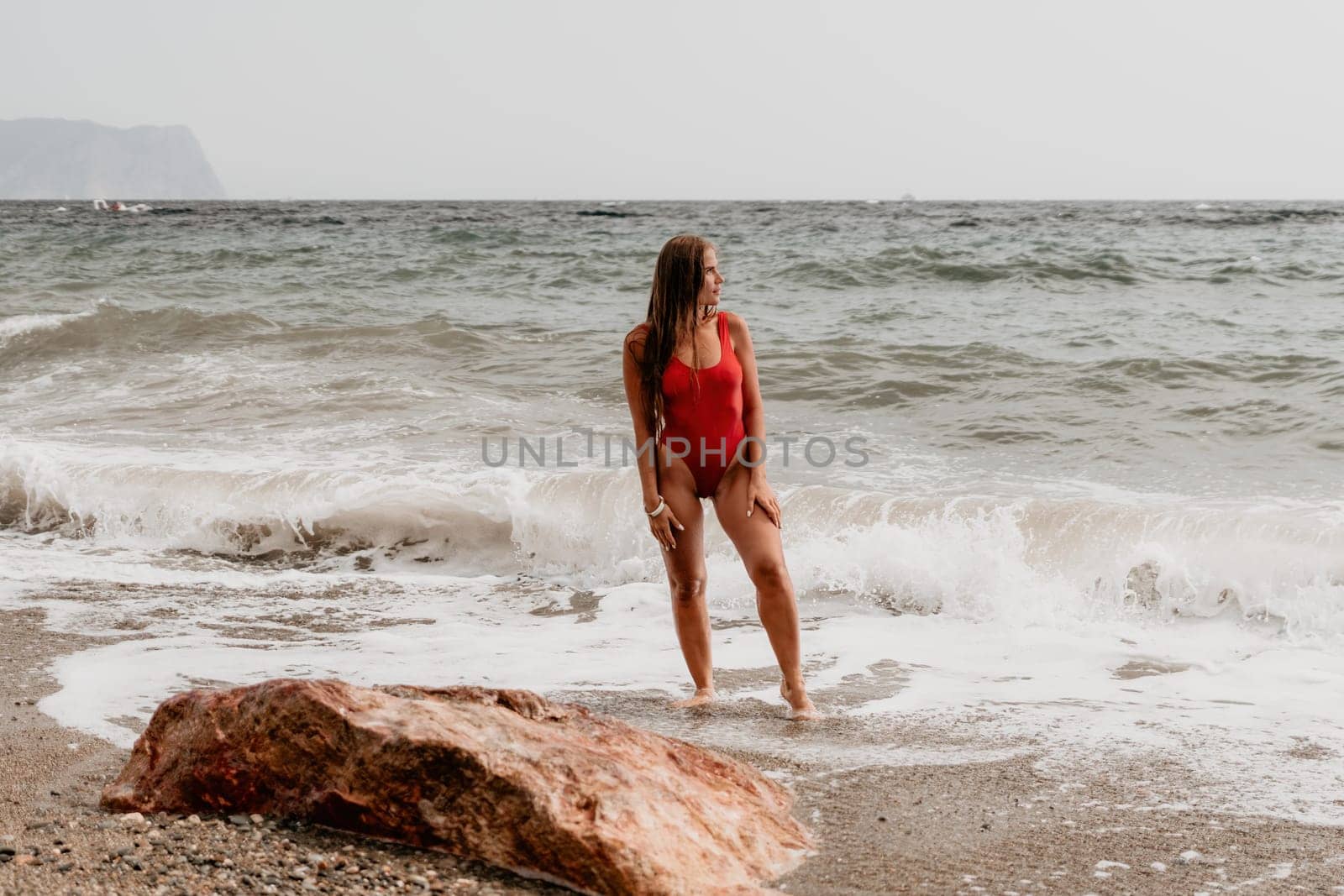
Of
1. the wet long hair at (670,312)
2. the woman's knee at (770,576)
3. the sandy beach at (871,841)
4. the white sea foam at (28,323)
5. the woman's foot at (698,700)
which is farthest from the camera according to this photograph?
the white sea foam at (28,323)

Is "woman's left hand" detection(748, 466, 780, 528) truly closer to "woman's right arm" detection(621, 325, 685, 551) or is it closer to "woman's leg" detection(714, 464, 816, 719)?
"woman's leg" detection(714, 464, 816, 719)

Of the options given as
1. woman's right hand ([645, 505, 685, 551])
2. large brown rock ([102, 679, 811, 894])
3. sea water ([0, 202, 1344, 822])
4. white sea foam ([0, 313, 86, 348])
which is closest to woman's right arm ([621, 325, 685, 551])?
woman's right hand ([645, 505, 685, 551])

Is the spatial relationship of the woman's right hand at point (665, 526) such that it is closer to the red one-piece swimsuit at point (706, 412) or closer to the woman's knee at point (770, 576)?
the red one-piece swimsuit at point (706, 412)

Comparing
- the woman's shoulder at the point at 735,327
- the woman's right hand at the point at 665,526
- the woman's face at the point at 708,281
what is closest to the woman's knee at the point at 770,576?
the woman's right hand at the point at 665,526

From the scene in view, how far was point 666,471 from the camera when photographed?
4.02m

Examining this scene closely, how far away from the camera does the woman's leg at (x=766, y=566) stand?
3.97m

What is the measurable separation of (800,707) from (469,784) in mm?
1735

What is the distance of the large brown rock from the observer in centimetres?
255

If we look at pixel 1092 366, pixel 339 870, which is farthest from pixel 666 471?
pixel 1092 366

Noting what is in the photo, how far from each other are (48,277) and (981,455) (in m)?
19.7

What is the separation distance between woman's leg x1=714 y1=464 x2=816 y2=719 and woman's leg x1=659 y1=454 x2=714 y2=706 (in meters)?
0.11

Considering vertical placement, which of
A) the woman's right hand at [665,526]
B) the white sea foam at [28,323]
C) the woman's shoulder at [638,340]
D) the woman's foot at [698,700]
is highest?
the woman's shoulder at [638,340]

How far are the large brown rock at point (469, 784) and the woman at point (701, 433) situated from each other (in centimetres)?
109

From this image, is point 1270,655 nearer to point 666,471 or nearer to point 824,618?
point 824,618
